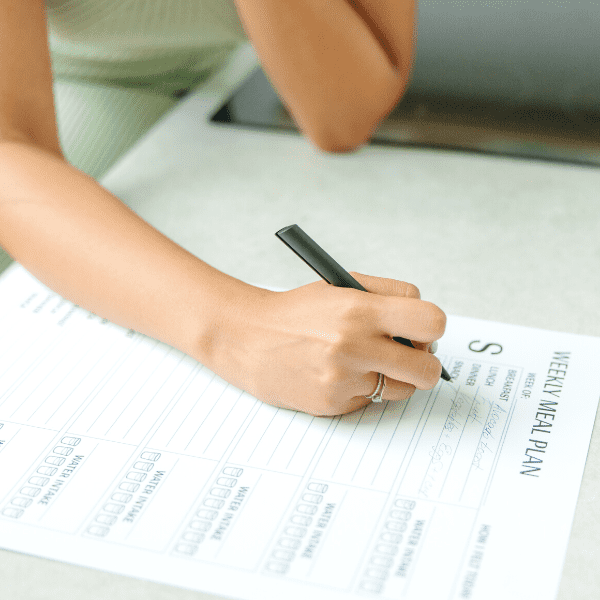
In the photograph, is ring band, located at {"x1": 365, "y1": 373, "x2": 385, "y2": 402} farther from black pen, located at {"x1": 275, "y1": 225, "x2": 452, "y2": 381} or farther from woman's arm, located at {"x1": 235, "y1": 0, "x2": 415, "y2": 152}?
woman's arm, located at {"x1": 235, "y1": 0, "x2": 415, "y2": 152}

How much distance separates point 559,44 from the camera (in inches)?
31.7

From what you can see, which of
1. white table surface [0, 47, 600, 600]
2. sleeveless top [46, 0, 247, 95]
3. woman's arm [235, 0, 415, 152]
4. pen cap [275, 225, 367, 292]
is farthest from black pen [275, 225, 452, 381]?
sleeveless top [46, 0, 247, 95]

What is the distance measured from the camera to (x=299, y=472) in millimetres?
490

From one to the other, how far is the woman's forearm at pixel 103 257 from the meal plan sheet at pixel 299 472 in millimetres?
36

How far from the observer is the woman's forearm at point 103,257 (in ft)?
1.92

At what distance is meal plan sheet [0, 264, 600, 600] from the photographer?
1.40ft

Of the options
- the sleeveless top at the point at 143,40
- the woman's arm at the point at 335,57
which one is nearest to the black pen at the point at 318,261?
the woman's arm at the point at 335,57

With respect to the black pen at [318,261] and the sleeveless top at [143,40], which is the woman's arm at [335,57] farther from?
the black pen at [318,261]

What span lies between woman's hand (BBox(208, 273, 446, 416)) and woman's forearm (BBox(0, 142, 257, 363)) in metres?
0.03

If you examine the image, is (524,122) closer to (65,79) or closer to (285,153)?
(285,153)

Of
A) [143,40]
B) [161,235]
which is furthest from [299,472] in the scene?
[143,40]

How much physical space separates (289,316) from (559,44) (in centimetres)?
49

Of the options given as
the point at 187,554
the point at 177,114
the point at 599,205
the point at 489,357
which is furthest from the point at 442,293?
the point at 177,114

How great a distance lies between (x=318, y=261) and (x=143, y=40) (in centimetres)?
56
